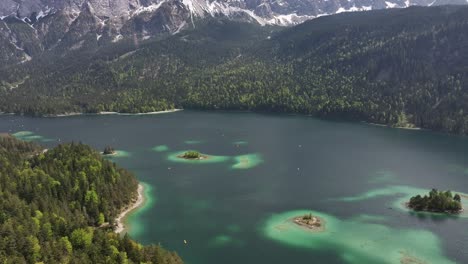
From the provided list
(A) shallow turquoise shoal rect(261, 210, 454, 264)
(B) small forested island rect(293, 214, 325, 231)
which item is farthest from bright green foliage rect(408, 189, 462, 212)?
(B) small forested island rect(293, 214, 325, 231)

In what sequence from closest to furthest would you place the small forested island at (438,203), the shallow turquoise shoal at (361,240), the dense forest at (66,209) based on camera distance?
→ the dense forest at (66,209) → the shallow turquoise shoal at (361,240) → the small forested island at (438,203)

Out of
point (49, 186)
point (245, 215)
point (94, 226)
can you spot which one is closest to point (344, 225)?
point (245, 215)

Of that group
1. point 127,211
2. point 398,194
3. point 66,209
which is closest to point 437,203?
point 398,194

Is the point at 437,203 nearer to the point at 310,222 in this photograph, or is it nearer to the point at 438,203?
the point at 438,203

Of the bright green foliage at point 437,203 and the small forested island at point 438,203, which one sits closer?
the small forested island at point 438,203

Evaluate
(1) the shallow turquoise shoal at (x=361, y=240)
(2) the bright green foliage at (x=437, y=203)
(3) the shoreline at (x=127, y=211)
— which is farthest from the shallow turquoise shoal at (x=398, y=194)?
(3) the shoreline at (x=127, y=211)

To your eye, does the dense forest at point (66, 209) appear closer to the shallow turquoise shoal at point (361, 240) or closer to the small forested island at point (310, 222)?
the shallow turquoise shoal at point (361, 240)
